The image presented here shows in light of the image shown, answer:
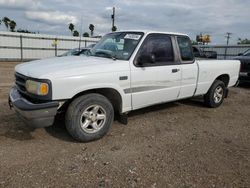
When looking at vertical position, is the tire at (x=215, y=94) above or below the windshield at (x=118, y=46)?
below

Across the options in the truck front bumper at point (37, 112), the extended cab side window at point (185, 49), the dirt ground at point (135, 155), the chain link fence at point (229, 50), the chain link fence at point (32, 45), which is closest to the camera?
the dirt ground at point (135, 155)

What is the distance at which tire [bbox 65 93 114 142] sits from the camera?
12.9 feet

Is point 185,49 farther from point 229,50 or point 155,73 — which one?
point 229,50

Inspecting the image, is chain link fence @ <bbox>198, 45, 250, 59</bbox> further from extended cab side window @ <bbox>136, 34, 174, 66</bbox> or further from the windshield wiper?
the windshield wiper

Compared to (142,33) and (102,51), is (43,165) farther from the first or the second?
(142,33)

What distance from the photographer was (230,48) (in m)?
22.0

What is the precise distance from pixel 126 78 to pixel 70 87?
1.06 metres

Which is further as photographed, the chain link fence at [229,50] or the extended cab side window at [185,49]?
the chain link fence at [229,50]

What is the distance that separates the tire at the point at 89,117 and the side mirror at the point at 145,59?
94 cm

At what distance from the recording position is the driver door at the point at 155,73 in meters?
4.60

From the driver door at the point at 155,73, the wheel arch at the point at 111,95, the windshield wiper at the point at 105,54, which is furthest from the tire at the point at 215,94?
the windshield wiper at the point at 105,54

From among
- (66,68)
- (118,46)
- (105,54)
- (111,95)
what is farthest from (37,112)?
(118,46)

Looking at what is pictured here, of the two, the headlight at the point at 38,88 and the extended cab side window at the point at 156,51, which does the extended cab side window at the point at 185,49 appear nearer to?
the extended cab side window at the point at 156,51

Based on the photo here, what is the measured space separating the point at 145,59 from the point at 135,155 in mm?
1757
